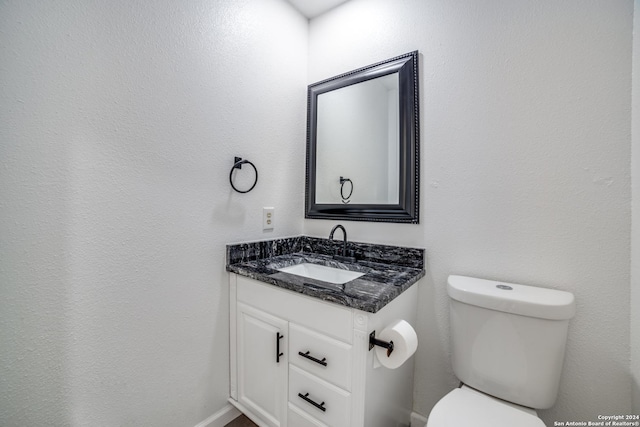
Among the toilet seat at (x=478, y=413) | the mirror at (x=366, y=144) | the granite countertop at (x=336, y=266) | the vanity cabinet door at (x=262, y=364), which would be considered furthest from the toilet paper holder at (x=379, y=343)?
the mirror at (x=366, y=144)

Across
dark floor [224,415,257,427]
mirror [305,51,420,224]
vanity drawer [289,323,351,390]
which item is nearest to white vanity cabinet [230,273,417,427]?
vanity drawer [289,323,351,390]

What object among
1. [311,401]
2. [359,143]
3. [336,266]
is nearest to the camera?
[311,401]

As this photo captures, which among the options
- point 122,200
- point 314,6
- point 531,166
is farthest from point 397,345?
point 314,6

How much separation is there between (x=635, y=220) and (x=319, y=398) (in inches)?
50.3

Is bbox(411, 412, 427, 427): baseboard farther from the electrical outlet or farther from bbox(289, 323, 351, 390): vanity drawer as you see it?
the electrical outlet

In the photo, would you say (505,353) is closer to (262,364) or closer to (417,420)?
(417,420)

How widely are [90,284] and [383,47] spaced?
1.74m

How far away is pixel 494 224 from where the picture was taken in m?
1.16

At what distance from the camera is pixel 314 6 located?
5.41 ft

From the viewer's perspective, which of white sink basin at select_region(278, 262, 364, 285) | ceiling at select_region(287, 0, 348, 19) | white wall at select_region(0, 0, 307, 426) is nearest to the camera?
white wall at select_region(0, 0, 307, 426)

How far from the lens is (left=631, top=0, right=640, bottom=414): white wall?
0.88 metres

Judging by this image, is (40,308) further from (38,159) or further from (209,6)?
(209,6)

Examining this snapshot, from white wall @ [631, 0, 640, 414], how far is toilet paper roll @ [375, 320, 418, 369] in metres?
0.76

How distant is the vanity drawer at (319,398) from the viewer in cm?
91
